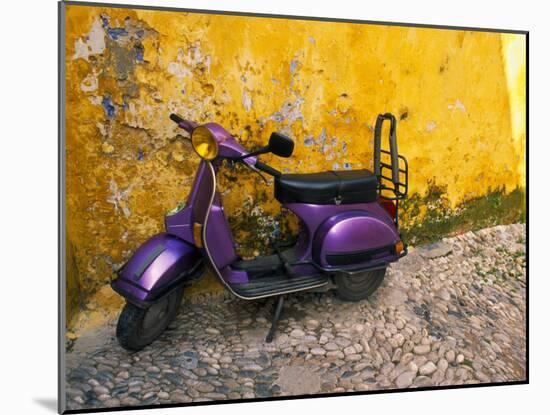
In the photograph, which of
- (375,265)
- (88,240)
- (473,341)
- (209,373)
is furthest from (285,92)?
(473,341)

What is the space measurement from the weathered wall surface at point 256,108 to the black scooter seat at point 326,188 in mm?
224

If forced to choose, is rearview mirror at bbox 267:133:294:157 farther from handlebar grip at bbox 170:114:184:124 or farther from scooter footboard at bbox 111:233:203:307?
scooter footboard at bbox 111:233:203:307

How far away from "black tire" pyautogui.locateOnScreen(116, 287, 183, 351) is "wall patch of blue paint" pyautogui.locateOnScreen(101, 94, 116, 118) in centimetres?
92

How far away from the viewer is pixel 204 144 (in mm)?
2998

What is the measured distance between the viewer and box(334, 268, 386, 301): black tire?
349cm

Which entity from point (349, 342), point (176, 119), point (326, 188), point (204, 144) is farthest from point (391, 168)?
point (176, 119)

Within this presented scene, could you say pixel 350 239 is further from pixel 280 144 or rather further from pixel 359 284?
pixel 280 144

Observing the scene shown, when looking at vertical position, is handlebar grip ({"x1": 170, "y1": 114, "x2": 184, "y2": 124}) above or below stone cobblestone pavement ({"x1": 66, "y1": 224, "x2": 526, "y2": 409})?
above

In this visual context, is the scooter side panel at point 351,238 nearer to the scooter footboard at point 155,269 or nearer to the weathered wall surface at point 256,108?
the weathered wall surface at point 256,108

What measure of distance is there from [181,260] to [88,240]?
0.51 meters

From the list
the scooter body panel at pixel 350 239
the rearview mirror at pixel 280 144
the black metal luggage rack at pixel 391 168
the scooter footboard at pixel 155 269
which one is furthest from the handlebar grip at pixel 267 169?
the black metal luggage rack at pixel 391 168

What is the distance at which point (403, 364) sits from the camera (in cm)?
338

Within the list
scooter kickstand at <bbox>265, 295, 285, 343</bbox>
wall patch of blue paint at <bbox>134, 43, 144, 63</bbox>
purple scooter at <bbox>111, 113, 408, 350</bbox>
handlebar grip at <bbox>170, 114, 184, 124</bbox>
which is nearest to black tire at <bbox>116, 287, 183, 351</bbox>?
purple scooter at <bbox>111, 113, 408, 350</bbox>

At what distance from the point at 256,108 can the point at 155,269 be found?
98 centimetres
